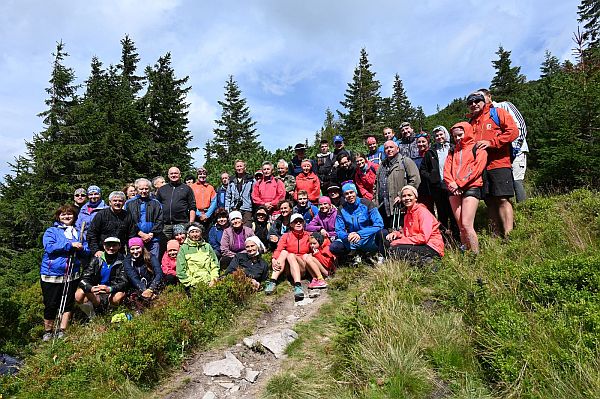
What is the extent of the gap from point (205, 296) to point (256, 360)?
5.45 feet

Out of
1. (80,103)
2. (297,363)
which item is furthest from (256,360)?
(80,103)

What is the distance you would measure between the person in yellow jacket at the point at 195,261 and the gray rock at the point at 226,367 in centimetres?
216

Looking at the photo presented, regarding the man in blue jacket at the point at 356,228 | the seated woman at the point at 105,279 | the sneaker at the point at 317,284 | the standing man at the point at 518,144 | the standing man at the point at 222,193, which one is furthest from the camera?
the standing man at the point at 222,193

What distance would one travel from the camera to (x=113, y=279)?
6648mm

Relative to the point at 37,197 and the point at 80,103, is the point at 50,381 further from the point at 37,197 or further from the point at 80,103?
the point at 80,103

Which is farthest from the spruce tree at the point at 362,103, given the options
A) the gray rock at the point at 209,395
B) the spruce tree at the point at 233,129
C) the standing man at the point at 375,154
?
the gray rock at the point at 209,395

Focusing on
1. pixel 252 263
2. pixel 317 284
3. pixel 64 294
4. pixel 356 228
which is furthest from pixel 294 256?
pixel 64 294

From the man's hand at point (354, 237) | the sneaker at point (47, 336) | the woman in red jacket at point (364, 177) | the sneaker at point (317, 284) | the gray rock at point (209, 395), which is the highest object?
the woman in red jacket at point (364, 177)

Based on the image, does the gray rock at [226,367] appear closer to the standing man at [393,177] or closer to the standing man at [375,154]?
the standing man at [393,177]

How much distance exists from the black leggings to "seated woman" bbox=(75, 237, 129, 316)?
5040 millimetres

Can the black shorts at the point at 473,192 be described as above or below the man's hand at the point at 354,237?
above

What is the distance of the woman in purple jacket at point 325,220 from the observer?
23.7 ft

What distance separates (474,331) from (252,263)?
4404 mm

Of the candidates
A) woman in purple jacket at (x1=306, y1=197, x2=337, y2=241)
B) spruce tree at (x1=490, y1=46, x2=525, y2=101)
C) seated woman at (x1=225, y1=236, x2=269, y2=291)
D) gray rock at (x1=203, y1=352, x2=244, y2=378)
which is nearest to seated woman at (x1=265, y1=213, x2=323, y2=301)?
seated woman at (x1=225, y1=236, x2=269, y2=291)
